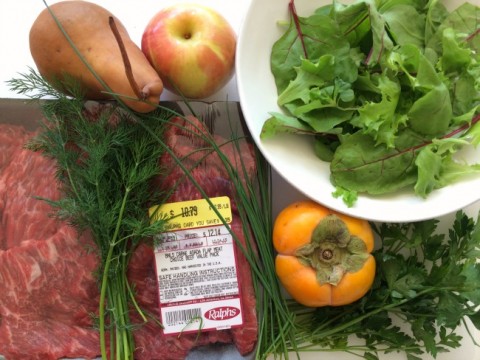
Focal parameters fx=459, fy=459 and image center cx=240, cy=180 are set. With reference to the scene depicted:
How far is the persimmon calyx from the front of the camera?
2.67ft

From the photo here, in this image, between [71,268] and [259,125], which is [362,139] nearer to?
[259,125]

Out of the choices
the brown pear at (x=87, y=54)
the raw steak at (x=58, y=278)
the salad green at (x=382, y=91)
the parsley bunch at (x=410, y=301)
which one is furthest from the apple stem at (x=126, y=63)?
the parsley bunch at (x=410, y=301)

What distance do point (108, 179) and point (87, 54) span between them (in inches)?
8.7

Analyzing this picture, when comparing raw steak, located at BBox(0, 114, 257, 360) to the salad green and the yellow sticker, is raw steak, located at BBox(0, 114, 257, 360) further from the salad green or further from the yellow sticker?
the salad green

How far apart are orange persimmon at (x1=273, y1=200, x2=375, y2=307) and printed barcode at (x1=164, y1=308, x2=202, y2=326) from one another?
177 millimetres

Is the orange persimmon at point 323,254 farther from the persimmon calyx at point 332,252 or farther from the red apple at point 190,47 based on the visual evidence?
the red apple at point 190,47

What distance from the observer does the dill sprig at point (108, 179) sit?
0.79 metres

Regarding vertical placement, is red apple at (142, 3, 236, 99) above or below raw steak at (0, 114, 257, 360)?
above

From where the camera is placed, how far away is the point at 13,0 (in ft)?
3.37

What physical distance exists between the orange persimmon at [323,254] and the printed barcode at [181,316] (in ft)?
0.58

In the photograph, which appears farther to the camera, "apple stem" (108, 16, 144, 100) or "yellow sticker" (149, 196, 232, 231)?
"yellow sticker" (149, 196, 232, 231)

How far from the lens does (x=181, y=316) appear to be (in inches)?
33.5

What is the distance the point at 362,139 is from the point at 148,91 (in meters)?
0.38

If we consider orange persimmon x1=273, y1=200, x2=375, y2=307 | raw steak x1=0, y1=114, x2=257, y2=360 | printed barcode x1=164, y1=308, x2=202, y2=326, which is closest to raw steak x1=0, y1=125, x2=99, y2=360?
raw steak x1=0, y1=114, x2=257, y2=360
